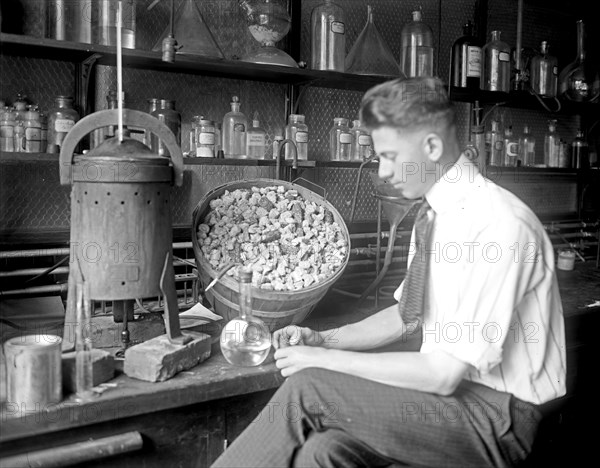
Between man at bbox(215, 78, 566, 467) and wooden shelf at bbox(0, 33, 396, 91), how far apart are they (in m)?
0.98

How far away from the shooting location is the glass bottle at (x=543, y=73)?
10.5 ft

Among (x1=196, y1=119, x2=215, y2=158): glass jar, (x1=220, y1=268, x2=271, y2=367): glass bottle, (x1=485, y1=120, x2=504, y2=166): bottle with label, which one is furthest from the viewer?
(x1=485, y1=120, x2=504, y2=166): bottle with label

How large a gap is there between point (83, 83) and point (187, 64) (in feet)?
1.24

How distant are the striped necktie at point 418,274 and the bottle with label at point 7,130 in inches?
53.3

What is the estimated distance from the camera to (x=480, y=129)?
2803 millimetres

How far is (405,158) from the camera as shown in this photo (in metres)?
1.40

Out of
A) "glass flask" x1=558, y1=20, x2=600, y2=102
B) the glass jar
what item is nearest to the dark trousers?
the glass jar

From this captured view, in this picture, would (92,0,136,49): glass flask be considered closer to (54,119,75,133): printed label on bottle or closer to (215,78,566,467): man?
(54,119,75,133): printed label on bottle

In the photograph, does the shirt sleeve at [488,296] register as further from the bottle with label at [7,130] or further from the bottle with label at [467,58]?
the bottle with label at [467,58]

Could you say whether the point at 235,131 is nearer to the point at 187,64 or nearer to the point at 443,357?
the point at 187,64

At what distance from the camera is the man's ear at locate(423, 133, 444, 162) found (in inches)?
54.3

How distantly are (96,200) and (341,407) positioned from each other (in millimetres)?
786

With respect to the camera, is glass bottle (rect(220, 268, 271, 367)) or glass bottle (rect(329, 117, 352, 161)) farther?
glass bottle (rect(329, 117, 352, 161))

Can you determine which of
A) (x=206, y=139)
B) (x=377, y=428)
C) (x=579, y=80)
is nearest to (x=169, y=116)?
(x=206, y=139)
